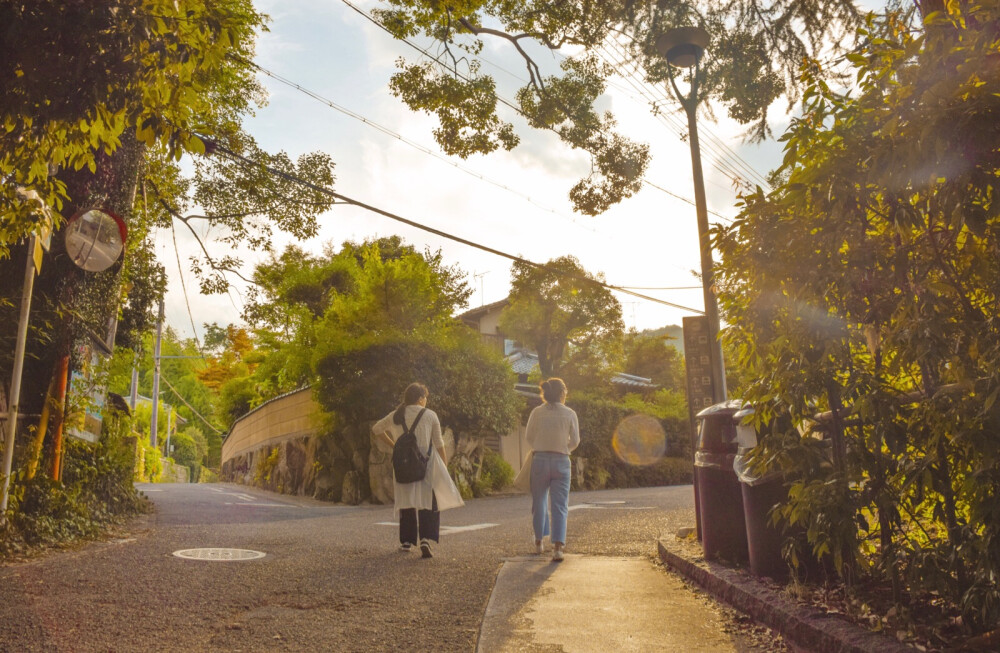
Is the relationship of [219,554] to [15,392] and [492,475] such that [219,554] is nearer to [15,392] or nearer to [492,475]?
[15,392]

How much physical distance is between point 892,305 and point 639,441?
76.5 feet

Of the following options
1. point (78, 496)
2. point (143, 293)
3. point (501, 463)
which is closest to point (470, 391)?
point (501, 463)

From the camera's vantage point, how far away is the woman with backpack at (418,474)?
7.13 metres

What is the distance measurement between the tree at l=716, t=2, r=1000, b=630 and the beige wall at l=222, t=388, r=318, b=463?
16422 millimetres

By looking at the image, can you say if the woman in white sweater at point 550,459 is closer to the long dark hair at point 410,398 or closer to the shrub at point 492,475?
the long dark hair at point 410,398

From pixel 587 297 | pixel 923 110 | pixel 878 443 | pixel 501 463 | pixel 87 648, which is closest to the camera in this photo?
pixel 923 110

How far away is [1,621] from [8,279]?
18.1 ft

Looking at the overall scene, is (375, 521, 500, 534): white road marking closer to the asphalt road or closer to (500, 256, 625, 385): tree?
the asphalt road

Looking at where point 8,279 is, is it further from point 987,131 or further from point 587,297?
point 587,297

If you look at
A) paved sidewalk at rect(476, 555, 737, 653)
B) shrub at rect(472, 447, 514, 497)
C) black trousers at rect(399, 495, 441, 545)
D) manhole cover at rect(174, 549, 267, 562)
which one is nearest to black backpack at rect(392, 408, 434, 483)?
black trousers at rect(399, 495, 441, 545)

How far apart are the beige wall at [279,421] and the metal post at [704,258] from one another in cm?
A: 1205

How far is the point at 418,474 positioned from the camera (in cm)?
711

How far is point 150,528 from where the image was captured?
31.1ft

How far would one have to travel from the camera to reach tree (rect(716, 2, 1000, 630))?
2.68 m
